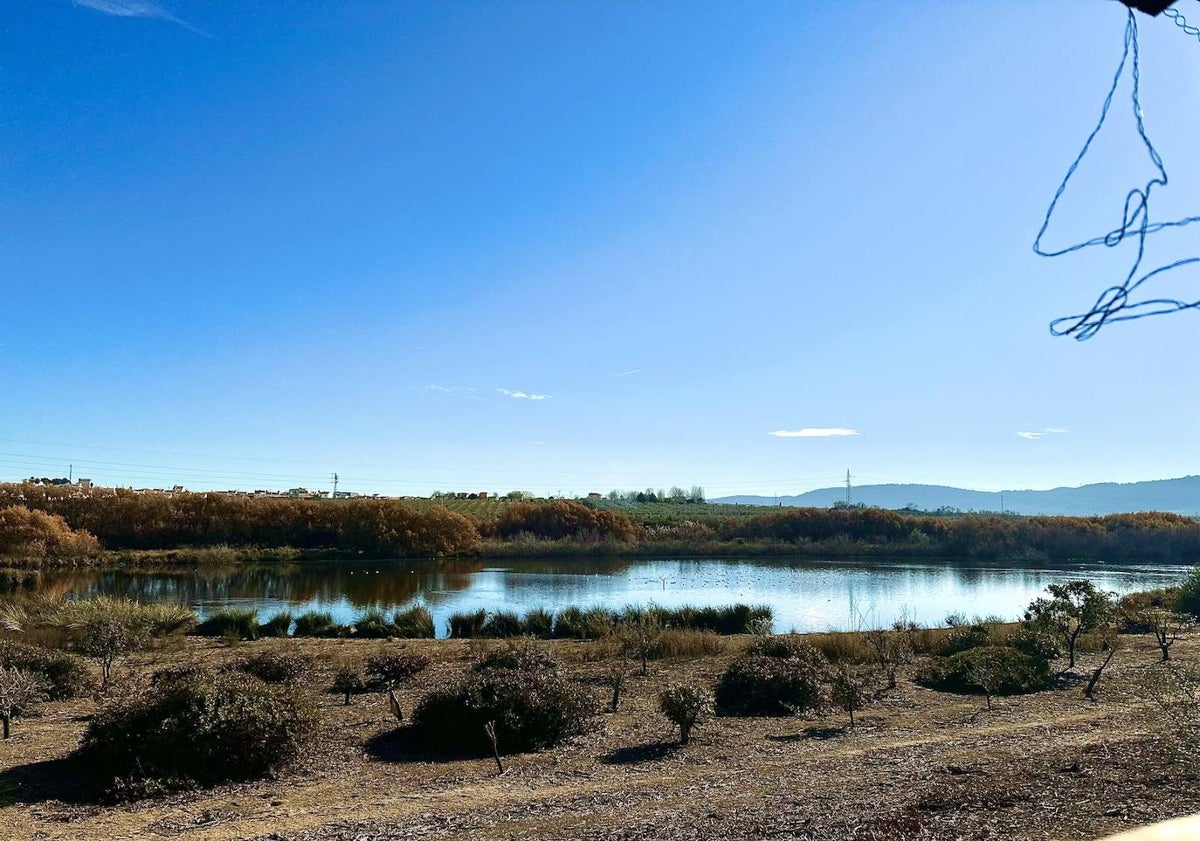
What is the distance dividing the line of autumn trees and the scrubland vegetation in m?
41.5

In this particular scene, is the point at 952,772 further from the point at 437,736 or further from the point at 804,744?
the point at 437,736

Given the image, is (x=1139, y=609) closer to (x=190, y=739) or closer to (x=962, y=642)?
(x=962, y=642)

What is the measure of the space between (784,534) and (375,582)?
117 ft

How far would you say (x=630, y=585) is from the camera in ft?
120

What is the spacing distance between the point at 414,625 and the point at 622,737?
11551mm

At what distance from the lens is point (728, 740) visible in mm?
8953

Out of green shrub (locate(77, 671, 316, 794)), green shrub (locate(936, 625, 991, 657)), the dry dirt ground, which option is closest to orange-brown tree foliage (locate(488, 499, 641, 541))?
green shrub (locate(936, 625, 991, 657))

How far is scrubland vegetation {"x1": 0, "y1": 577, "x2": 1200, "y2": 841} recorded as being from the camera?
6266mm

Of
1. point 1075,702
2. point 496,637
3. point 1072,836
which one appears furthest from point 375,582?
point 1072,836

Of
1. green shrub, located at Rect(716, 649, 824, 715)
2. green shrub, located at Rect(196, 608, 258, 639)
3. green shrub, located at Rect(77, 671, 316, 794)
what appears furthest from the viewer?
green shrub, located at Rect(196, 608, 258, 639)

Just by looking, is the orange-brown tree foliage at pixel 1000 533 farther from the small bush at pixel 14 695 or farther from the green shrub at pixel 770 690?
the small bush at pixel 14 695

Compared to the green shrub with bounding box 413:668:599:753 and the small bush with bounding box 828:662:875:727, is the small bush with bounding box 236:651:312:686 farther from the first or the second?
the small bush with bounding box 828:662:875:727

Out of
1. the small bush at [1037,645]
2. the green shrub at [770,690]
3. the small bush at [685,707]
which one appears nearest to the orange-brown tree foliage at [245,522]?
the small bush at [1037,645]

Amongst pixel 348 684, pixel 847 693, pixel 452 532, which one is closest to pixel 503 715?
pixel 348 684
